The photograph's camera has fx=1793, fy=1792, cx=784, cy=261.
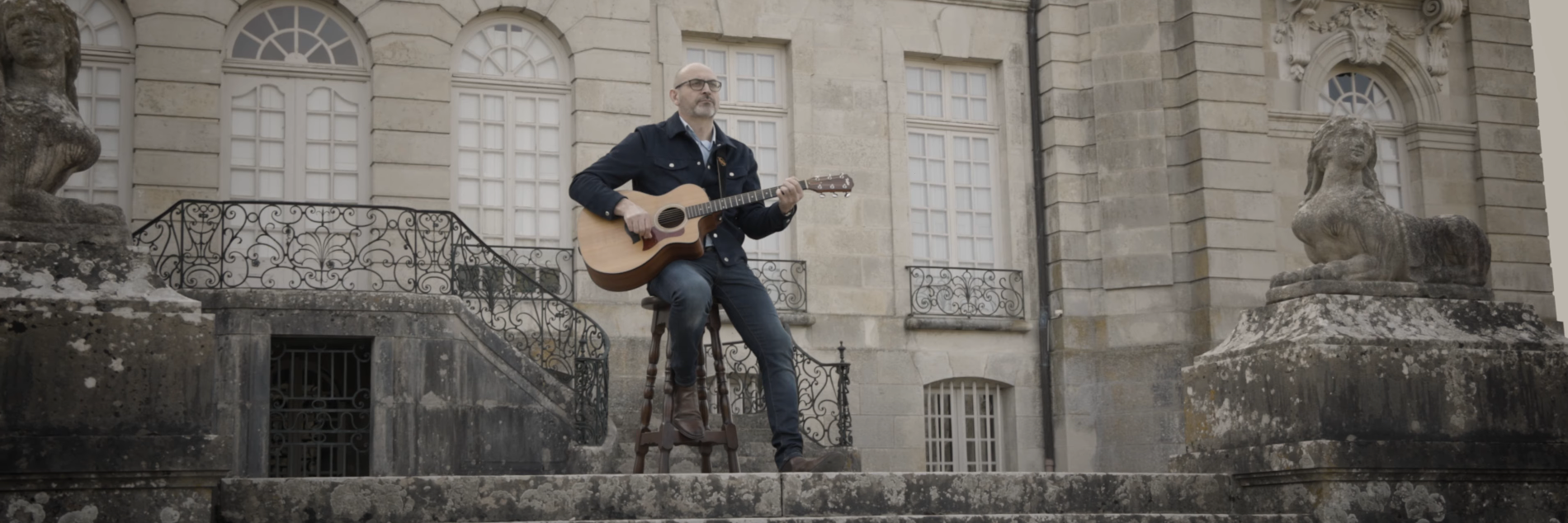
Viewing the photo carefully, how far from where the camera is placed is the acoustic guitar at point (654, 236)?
6.46 meters

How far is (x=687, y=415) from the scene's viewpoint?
658 centimetres

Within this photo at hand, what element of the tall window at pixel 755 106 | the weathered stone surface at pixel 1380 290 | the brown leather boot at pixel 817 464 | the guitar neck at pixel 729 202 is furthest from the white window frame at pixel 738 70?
the brown leather boot at pixel 817 464

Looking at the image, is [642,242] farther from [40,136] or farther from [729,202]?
[40,136]

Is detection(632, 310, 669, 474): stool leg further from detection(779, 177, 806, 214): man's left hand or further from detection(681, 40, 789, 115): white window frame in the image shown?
detection(681, 40, 789, 115): white window frame

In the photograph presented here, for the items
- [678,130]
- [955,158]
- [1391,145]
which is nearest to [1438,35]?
[1391,145]

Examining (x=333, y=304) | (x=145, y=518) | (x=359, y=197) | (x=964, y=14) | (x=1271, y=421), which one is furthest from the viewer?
(x=964, y=14)

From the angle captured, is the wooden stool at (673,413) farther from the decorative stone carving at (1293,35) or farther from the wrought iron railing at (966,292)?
the decorative stone carving at (1293,35)

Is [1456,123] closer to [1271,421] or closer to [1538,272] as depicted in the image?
[1538,272]

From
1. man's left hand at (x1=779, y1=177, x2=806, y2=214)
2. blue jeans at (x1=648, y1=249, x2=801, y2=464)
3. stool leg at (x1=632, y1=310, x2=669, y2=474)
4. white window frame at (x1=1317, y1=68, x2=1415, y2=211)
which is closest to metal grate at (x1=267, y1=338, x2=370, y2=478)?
stool leg at (x1=632, y1=310, x2=669, y2=474)

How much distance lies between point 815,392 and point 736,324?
883cm

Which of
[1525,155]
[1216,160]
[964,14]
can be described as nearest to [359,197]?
[964,14]

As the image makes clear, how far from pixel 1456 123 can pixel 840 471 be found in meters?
13.7

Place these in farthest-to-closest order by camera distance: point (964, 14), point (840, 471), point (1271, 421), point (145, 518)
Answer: point (964, 14), point (1271, 421), point (840, 471), point (145, 518)

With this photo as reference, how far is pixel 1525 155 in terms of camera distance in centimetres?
1798
